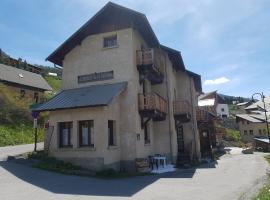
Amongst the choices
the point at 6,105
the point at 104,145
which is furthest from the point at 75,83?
the point at 6,105

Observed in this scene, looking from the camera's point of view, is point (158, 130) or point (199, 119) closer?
point (158, 130)

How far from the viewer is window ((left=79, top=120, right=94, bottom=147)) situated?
18.1 meters

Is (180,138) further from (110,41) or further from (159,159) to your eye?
(110,41)

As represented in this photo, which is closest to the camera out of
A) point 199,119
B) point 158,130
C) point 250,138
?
point 158,130

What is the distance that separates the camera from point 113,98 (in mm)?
17375

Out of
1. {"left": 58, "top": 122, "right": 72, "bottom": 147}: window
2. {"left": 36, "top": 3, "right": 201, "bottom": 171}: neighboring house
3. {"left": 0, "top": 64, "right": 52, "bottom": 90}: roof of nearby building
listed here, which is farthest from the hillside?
{"left": 58, "top": 122, "right": 72, "bottom": 147}: window

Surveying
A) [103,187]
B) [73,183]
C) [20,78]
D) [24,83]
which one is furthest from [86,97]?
[20,78]

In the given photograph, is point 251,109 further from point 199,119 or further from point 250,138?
point 199,119

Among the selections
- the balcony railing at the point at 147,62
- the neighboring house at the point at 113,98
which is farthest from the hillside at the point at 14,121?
the balcony railing at the point at 147,62

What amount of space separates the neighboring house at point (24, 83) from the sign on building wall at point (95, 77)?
26249 millimetres

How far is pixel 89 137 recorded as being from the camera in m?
18.2

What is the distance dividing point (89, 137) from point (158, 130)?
7.89 meters

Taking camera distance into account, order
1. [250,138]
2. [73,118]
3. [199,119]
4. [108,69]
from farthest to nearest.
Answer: [250,138] → [199,119] → [108,69] → [73,118]

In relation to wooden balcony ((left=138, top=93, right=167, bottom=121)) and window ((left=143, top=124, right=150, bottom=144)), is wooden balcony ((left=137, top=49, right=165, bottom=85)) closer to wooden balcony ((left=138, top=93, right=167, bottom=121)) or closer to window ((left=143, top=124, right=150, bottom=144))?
wooden balcony ((left=138, top=93, right=167, bottom=121))
